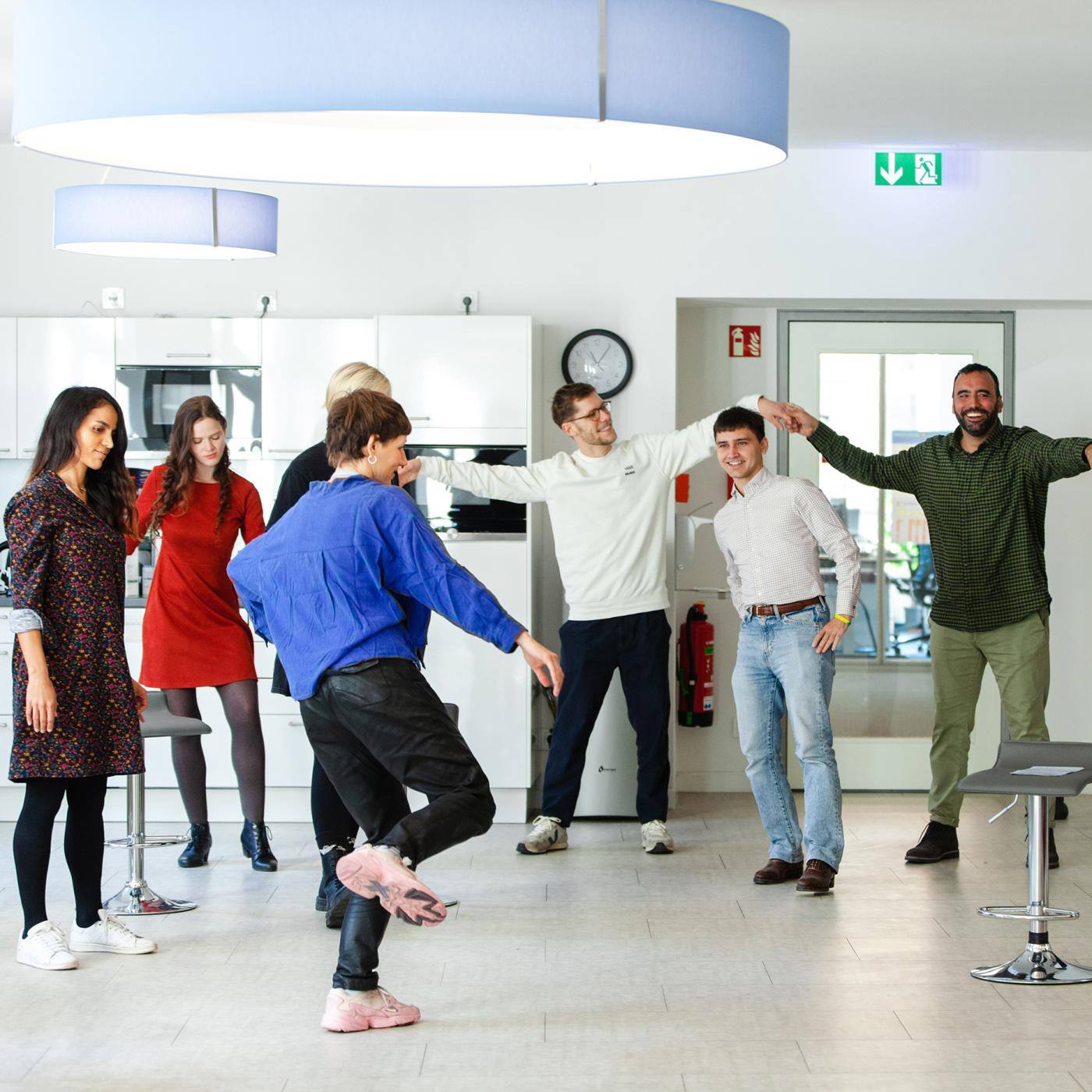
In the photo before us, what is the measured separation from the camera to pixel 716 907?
4352mm

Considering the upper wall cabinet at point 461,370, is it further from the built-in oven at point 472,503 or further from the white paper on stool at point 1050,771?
the white paper on stool at point 1050,771

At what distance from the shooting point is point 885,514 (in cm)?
636

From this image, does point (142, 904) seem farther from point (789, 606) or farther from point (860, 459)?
point (860, 459)

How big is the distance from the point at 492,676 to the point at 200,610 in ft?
4.15

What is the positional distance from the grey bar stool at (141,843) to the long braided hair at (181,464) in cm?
72

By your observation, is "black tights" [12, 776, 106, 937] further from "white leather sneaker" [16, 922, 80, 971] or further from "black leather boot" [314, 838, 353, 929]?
"black leather boot" [314, 838, 353, 929]

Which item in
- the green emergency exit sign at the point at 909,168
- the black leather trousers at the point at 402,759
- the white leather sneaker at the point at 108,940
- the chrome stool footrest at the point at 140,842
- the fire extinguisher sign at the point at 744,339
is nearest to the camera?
the black leather trousers at the point at 402,759

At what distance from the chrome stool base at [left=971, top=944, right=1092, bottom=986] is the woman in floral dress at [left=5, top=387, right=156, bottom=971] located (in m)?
2.25

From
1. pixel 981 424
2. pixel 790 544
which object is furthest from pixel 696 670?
pixel 981 424

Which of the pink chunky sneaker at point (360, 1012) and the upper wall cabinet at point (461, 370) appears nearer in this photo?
the pink chunky sneaker at point (360, 1012)

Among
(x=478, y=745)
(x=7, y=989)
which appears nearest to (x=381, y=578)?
(x=7, y=989)

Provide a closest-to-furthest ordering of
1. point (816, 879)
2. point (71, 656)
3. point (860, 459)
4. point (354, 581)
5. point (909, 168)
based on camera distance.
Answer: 1. point (354, 581)
2. point (71, 656)
3. point (816, 879)
4. point (860, 459)
5. point (909, 168)

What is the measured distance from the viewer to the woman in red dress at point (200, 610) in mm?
4723

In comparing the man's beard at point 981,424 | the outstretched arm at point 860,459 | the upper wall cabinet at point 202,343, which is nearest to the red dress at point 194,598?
the upper wall cabinet at point 202,343
